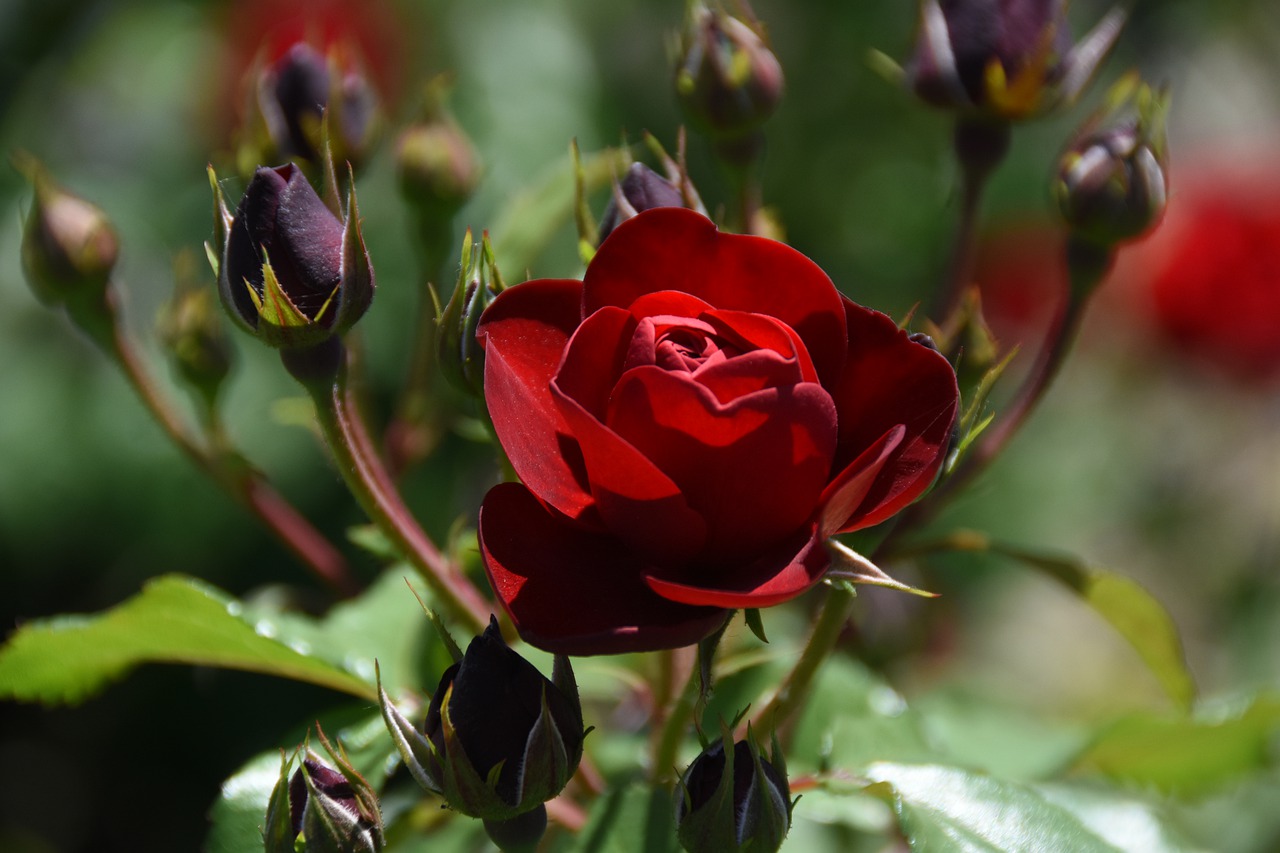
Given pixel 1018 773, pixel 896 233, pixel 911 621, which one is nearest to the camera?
pixel 1018 773

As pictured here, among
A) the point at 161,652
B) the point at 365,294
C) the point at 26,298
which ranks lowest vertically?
the point at 26,298

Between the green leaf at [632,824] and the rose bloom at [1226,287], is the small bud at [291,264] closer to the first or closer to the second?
the green leaf at [632,824]

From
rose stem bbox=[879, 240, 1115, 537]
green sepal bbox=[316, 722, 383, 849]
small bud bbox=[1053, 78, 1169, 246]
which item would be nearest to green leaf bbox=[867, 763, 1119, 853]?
rose stem bbox=[879, 240, 1115, 537]

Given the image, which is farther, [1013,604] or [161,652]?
[1013,604]

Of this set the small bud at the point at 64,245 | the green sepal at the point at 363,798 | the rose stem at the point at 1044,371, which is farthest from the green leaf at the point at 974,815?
the small bud at the point at 64,245

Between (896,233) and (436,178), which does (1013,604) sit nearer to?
(896,233)

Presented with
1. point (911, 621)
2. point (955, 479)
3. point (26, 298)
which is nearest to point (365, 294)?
point (955, 479)

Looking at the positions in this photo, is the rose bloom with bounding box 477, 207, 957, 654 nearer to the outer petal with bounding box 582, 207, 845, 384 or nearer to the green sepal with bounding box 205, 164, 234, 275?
the outer petal with bounding box 582, 207, 845, 384

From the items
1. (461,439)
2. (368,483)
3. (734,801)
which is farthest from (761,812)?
(461,439)
